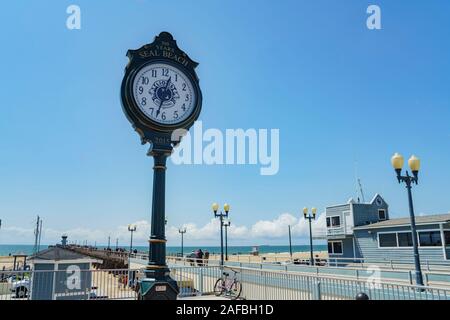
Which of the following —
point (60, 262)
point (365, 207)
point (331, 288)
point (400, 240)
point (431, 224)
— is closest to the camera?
point (331, 288)

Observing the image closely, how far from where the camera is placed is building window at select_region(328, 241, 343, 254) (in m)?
32.1

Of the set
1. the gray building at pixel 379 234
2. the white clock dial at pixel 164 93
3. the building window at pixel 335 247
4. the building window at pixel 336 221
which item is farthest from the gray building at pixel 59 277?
the building window at pixel 335 247

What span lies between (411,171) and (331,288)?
6160 mm

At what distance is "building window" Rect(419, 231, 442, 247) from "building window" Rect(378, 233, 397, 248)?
2076 millimetres

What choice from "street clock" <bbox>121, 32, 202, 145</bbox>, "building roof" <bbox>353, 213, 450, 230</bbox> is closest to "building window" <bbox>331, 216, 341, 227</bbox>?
"building roof" <bbox>353, 213, 450, 230</bbox>

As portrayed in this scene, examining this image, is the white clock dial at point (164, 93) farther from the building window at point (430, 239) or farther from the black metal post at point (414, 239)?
the building window at point (430, 239)

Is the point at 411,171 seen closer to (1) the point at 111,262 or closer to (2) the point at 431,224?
(2) the point at 431,224

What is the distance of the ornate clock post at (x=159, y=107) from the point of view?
8039 millimetres

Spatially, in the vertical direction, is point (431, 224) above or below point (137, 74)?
below

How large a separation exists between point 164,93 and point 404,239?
74.6 feet

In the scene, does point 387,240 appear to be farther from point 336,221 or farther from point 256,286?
point 256,286

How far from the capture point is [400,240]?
2533 centimetres

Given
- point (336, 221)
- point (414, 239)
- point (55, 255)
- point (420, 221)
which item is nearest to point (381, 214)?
point (336, 221)
